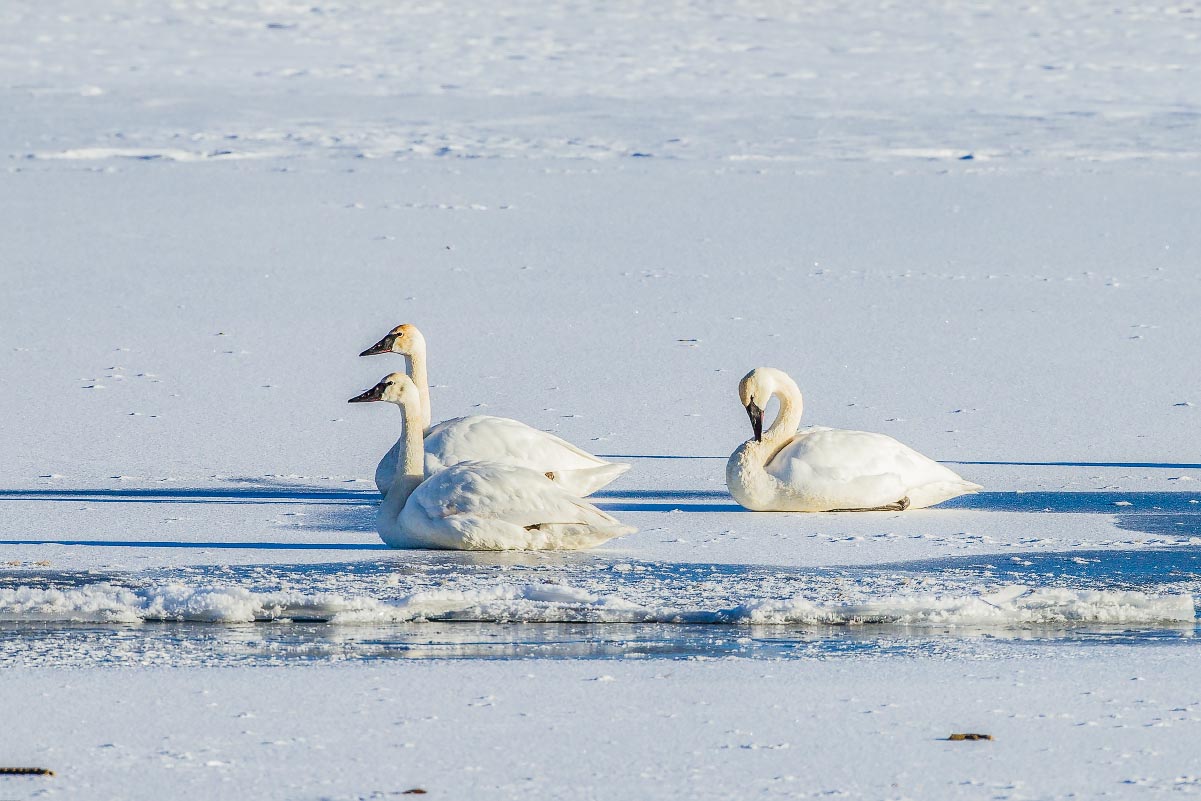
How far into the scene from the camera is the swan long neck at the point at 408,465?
6.25 metres

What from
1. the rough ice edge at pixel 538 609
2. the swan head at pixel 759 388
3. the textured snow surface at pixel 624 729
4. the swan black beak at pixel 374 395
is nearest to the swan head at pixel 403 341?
the swan black beak at pixel 374 395

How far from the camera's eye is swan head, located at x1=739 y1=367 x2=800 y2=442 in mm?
7191

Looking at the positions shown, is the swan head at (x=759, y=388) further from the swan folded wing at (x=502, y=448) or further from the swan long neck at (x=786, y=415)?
the swan folded wing at (x=502, y=448)

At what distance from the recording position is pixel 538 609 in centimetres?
504

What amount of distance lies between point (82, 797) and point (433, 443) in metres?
3.58

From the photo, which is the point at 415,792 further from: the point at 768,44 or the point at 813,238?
the point at 768,44

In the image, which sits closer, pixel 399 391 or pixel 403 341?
pixel 399 391

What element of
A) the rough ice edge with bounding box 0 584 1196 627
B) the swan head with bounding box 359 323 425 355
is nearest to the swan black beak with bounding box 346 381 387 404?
the swan head with bounding box 359 323 425 355

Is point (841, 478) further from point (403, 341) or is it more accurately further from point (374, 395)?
point (403, 341)

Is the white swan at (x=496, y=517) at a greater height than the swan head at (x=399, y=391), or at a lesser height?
lesser

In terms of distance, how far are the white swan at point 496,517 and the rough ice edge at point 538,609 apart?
85 cm

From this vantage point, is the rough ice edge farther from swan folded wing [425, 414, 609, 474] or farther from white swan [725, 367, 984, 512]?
swan folded wing [425, 414, 609, 474]

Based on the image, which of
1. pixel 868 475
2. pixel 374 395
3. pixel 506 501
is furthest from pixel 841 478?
pixel 374 395

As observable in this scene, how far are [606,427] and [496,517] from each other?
2034mm
